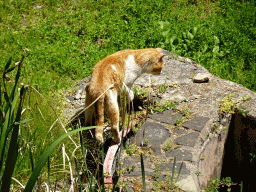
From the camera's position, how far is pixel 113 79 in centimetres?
412

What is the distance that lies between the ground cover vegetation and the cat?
4.77ft

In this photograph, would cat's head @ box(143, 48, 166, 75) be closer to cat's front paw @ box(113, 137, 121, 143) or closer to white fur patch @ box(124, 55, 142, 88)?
white fur patch @ box(124, 55, 142, 88)

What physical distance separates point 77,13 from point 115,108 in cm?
441

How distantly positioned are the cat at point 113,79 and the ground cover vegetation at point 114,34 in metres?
1.45

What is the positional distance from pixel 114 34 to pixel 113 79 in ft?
10.4

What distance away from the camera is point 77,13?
7656 mm

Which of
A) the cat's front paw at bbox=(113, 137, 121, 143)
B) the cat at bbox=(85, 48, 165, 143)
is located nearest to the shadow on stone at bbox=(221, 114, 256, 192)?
the cat at bbox=(85, 48, 165, 143)

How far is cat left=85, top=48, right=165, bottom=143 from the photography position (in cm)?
386

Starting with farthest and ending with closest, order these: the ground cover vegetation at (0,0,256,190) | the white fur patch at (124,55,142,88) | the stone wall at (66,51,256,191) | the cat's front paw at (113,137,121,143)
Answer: the ground cover vegetation at (0,0,256,190), the white fur patch at (124,55,142,88), the cat's front paw at (113,137,121,143), the stone wall at (66,51,256,191)

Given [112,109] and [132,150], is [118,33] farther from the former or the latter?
[132,150]

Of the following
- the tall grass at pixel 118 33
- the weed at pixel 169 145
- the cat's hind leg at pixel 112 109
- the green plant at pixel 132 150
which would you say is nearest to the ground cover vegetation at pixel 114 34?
the tall grass at pixel 118 33

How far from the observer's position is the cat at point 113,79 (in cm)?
386

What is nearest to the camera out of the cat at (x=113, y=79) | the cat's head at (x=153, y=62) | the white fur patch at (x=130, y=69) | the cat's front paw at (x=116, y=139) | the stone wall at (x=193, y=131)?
the stone wall at (x=193, y=131)

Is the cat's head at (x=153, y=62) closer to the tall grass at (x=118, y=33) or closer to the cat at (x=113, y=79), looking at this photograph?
the cat at (x=113, y=79)
